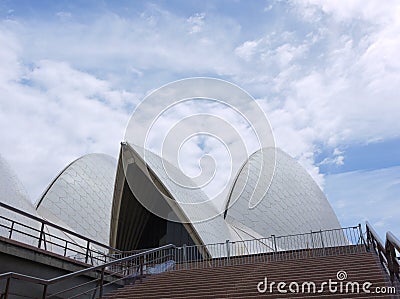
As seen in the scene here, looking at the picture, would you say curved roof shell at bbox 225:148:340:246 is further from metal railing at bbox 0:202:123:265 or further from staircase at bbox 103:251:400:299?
staircase at bbox 103:251:400:299

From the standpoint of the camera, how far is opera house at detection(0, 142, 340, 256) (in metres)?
17.6

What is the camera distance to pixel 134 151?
17047 millimetres

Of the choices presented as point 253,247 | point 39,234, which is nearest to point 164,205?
point 253,247

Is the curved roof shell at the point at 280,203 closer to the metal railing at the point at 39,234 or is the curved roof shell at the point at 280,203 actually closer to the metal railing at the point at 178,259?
the metal railing at the point at 178,259

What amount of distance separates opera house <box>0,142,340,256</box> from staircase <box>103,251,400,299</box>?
353 inches

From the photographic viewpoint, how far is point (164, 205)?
751 inches

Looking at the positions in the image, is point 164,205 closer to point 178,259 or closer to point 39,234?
point 178,259

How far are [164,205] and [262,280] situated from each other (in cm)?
1301

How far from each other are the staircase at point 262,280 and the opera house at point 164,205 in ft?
29.4

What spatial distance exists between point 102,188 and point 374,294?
17.5 meters

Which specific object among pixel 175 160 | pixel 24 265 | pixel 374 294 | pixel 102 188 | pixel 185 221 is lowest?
pixel 374 294

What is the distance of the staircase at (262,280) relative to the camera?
211 inches

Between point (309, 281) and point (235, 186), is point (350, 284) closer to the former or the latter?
point (309, 281)

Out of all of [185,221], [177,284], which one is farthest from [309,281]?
[185,221]
